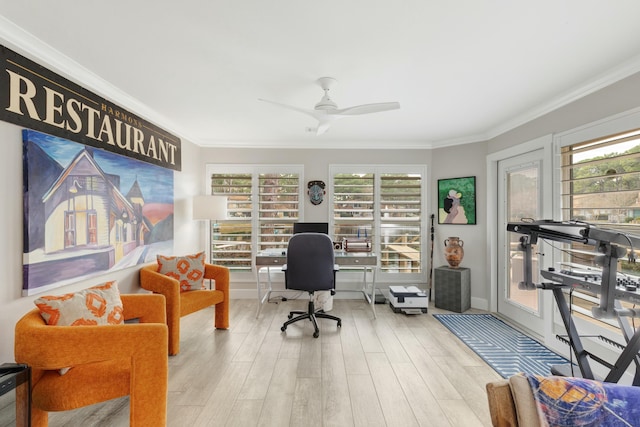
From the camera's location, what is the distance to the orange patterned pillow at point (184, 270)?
3.35 meters

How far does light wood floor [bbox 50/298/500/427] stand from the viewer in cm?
201

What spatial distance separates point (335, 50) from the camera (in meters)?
Answer: 2.15

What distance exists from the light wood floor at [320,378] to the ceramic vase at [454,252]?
3.22 ft

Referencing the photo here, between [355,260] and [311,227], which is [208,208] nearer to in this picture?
[311,227]

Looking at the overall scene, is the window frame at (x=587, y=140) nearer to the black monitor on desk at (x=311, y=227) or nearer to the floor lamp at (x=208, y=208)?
the black monitor on desk at (x=311, y=227)

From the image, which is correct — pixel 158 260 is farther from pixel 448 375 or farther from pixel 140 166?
pixel 448 375

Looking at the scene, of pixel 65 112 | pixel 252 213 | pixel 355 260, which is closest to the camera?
pixel 65 112

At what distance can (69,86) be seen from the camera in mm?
2355

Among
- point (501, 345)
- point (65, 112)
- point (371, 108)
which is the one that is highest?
point (371, 108)

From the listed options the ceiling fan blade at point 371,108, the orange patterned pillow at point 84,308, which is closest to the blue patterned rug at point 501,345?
the ceiling fan blade at point 371,108

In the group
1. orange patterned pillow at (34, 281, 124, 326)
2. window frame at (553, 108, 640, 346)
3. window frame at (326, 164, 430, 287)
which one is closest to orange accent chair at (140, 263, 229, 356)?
orange patterned pillow at (34, 281, 124, 326)

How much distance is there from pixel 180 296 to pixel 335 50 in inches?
106

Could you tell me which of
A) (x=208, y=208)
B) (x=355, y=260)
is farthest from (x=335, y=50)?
(x=208, y=208)

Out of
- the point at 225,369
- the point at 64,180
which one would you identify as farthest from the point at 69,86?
the point at 225,369
